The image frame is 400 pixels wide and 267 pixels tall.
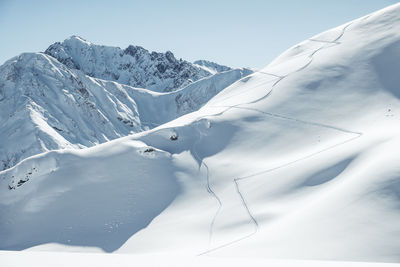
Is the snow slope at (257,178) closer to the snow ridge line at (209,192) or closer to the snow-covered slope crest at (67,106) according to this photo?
the snow ridge line at (209,192)

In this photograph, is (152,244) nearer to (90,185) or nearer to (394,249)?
(90,185)

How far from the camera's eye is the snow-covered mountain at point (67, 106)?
3185 inches

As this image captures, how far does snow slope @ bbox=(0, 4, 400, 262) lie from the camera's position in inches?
360

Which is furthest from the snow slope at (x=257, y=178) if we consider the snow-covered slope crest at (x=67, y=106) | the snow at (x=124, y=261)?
the snow-covered slope crest at (x=67, y=106)

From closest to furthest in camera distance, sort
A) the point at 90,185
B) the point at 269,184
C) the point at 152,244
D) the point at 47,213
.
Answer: the point at 152,244, the point at 269,184, the point at 47,213, the point at 90,185

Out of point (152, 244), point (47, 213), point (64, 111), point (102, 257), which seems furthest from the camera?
point (64, 111)

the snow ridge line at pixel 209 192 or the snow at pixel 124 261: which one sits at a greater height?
the snow at pixel 124 261

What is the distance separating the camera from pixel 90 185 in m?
17.8

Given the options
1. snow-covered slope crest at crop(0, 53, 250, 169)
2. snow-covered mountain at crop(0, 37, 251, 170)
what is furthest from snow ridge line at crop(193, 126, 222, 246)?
snow-covered mountain at crop(0, 37, 251, 170)

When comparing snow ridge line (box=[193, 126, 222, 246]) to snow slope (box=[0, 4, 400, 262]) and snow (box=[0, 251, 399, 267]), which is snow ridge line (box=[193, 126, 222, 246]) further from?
snow (box=[0, 251, 399, 267])

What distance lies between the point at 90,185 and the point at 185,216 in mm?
6064

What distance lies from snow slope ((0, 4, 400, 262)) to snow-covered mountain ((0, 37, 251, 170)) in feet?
199

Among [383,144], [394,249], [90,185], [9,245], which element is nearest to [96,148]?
[90,185]

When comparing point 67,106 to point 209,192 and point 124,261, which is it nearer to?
point 209,192
